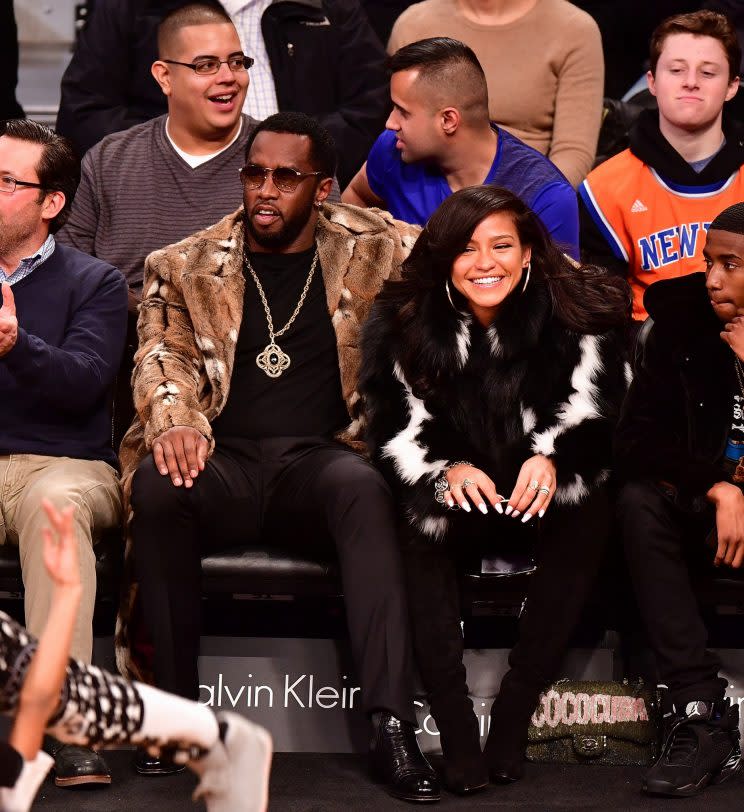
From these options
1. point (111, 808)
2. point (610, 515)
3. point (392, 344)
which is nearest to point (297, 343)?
point (392, 344)

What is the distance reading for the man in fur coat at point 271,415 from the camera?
338cm

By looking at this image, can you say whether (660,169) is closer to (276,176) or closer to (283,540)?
(276,176)

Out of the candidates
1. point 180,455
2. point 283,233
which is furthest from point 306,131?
point 180,455

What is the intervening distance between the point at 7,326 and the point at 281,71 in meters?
2.14

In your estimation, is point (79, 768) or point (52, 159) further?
point (52, 159)

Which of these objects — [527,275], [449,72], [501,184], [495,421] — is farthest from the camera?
[449,72]

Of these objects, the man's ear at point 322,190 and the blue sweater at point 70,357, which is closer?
the blue sweater at point 70,357

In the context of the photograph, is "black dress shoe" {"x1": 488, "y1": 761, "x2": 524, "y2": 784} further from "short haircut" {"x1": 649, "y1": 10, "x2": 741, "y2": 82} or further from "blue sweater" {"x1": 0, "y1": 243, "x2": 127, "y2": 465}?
"short haircut" {"x1": 649, "y1": 10, "x2": 741, "y2": 82}

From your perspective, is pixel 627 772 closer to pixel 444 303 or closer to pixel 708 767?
pixel 708 767

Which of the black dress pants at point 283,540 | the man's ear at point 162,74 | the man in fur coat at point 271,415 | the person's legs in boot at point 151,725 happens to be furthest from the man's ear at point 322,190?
the person's legs in boot at point 151,725

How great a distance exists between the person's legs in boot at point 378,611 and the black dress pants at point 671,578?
59 cm

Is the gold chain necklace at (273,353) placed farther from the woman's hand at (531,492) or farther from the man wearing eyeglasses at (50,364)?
the woman's hand at (531,492)

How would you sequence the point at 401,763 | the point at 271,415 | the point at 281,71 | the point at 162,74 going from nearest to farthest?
the point at 401,763
the point at 271,415
the point at 162,74
the point at 281,71

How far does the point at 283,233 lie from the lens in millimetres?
3979
